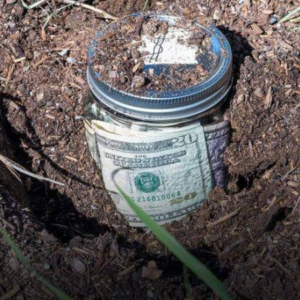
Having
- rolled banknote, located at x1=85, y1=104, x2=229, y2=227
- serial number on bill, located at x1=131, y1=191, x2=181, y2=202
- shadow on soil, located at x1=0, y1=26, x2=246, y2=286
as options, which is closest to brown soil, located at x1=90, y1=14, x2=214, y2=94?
rolled banknote, located at x1=85, y1=104, x2=229, y2=227

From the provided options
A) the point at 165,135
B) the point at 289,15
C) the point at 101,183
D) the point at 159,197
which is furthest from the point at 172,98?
the point at 289,15

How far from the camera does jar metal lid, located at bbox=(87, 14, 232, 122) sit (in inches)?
70.9

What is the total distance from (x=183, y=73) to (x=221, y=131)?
0.26 metres

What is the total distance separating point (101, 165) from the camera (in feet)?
6.77

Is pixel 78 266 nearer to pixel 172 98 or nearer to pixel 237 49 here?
pixel 172 98

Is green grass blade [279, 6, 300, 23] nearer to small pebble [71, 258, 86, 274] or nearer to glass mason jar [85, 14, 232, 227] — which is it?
glass mason jar [85, 14, 232, 227]

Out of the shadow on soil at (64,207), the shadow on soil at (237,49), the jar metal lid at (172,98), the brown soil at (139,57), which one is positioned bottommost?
the shadow on soil at (64,207)

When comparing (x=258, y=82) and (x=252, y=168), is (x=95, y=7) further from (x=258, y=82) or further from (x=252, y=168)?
(x=252, y=168)

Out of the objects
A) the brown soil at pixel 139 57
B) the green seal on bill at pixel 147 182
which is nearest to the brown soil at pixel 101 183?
the green seal on bill at pixel 147 182

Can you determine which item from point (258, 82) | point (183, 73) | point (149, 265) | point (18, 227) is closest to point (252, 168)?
point (258, 82)

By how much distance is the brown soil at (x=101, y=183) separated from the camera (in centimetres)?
158

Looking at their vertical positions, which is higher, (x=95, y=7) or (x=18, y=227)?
(x=95, y=7)

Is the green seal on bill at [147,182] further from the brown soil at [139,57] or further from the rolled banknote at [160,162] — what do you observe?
the brown soil at [139,57]

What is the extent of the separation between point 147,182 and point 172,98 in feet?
1.10
